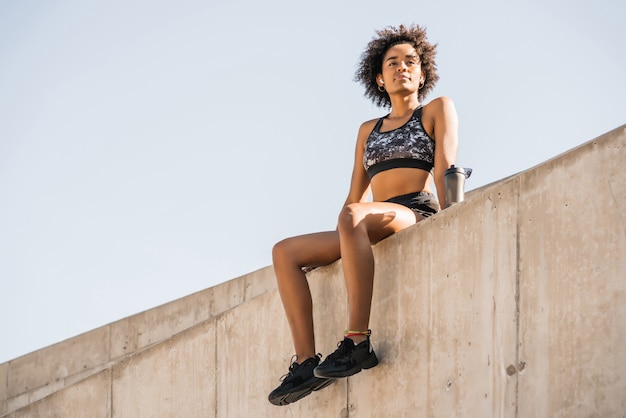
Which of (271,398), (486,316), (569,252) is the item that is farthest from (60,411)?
(569,252)

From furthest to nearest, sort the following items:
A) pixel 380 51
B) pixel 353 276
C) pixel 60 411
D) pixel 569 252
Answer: pixel 60 411 → pixel 380 51 → pixel 353 276 → pixel 569 252

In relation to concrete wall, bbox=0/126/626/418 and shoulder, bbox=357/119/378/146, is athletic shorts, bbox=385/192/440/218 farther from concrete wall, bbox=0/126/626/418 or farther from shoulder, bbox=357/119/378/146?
shoulder, bbox=357/119/378/146

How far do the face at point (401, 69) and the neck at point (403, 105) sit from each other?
0.16 feet

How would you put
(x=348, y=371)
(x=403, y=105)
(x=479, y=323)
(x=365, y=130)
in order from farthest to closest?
(x=365, y=130) < (x=403, y=105) < (x=348, y=371) < (x=479, y=323)

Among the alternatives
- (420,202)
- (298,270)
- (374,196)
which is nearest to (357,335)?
(298,270)

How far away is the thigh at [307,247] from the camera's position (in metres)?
6.31

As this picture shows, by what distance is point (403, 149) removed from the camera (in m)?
6.51

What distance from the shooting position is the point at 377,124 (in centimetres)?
687

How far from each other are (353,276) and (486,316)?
29.0 inches

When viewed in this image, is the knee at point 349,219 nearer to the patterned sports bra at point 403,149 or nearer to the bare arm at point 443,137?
the bare arm at point 443,137

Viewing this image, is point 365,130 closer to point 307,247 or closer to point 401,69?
point 401,69

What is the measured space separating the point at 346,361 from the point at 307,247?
0.75m

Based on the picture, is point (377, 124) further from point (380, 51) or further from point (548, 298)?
point (548, 298)

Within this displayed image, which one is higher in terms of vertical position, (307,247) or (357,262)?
(307,247)
